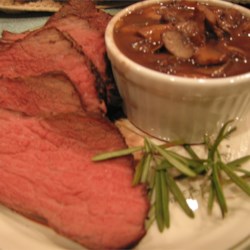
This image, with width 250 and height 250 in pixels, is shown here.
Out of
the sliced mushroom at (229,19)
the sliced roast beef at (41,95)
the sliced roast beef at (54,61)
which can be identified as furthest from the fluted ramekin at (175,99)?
the sliced roast beef at (41,95)

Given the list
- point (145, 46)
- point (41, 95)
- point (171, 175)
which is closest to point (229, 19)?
point (145, 46)

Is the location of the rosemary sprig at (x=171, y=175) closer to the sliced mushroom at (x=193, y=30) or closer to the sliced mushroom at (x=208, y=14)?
the sliced mushroom at (x=193, y=30)

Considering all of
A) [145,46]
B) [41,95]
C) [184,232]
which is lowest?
[184,232]

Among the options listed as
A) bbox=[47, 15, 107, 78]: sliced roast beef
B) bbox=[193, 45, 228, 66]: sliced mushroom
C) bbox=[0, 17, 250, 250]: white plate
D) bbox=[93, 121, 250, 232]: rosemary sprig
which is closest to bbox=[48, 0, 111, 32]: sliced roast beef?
bbox=[47, 15, 107, 78]: sliced roast beef

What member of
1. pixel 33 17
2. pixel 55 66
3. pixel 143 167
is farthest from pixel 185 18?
pixel 33 17

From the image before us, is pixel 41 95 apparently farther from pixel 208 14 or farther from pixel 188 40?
pixel 208 14
